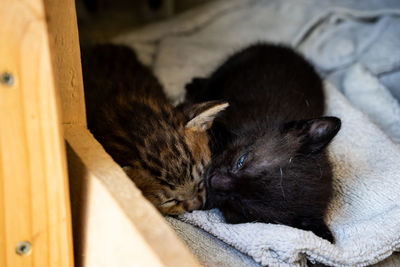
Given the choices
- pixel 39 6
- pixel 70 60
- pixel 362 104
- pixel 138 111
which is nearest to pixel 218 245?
pixel 138 111

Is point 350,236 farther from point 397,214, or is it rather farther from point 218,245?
point 218,245

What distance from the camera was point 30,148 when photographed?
3.00 ft

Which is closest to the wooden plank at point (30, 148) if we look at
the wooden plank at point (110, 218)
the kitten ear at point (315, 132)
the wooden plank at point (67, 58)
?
the wooden plank at point (110, 218)

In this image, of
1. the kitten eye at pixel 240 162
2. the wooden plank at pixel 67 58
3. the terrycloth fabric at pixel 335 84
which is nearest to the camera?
the wooden plank at pixel 67 58

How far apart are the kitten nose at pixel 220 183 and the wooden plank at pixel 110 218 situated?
63cm

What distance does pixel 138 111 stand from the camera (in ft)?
5.50

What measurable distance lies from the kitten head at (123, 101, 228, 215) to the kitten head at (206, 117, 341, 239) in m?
0.08

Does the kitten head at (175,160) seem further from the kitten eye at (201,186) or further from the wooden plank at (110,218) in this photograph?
the wooden plank at (110,218)

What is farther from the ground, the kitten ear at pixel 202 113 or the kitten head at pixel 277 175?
the kitten ear at pixel 202 113

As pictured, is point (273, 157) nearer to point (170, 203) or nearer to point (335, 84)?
point (170, 203)

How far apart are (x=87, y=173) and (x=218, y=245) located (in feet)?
2.10

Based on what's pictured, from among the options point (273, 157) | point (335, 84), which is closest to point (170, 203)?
point (273, 157)

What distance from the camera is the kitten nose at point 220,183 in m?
1.66

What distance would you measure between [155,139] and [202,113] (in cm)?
21
